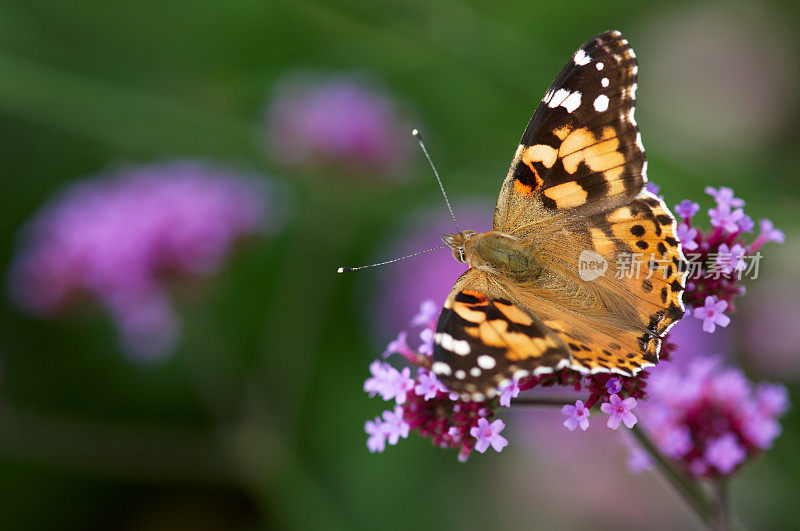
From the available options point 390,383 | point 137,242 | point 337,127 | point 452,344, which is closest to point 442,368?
point 452,344

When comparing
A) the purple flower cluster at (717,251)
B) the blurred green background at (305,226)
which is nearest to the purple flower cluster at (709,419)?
the purple flower cluster at (717,251)

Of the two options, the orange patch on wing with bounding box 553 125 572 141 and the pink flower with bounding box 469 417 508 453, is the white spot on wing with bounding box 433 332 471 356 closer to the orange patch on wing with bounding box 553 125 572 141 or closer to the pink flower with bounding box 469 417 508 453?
the pink flower with bounding box 469 417 508 453

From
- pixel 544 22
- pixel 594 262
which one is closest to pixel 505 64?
pixel 544 22

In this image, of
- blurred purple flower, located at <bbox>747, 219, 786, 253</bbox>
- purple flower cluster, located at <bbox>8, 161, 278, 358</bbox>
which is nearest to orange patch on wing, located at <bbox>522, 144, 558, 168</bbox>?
blurred purple flower, located at <bbox>747, 219, 786, 253</bbox>

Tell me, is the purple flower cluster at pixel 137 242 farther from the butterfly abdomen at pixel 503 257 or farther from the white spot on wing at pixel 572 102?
the white spot on wing at pixel 572 102

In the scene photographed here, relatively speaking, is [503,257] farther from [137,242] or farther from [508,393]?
[137,242]

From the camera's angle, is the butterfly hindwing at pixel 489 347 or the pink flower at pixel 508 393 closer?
the butterfly hindwing at pixel 489 347
